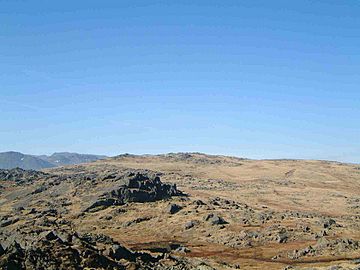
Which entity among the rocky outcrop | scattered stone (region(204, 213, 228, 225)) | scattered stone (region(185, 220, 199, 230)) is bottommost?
scattered stone (region(185, 220, 199, 230))

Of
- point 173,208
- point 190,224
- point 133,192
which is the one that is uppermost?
point 133,192

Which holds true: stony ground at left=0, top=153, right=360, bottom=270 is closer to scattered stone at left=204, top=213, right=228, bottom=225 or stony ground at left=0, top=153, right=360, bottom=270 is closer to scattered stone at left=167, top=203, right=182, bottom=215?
scattered stone at left=167, top=203, right=182, bottom=215

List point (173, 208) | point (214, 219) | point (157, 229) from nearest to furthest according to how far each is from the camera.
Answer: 1. point (157, 229)
2. point (214, 219)
3. point (173, 208)

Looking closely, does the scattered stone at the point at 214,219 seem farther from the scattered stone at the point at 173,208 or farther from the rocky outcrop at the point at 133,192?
the rocky outcrop at the point at 133,192

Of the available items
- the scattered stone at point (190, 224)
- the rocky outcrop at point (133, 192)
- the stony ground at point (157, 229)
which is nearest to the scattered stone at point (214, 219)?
the stony ground at point (157, 229)

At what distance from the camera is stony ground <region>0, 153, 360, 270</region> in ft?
161

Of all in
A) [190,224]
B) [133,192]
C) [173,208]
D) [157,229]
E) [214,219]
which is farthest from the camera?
[133,192]

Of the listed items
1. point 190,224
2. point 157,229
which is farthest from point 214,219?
point 157,229

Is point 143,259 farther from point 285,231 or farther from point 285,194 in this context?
point 285,194

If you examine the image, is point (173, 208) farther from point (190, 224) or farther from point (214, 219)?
point (214, 219)

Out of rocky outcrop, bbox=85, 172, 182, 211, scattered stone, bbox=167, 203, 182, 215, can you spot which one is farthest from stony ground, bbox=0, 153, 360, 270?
rocky outcrop, bbox=85, 172, 182, 211

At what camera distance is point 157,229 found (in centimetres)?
9000

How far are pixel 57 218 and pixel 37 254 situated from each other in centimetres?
5582

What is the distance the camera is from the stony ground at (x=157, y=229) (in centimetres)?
4912
